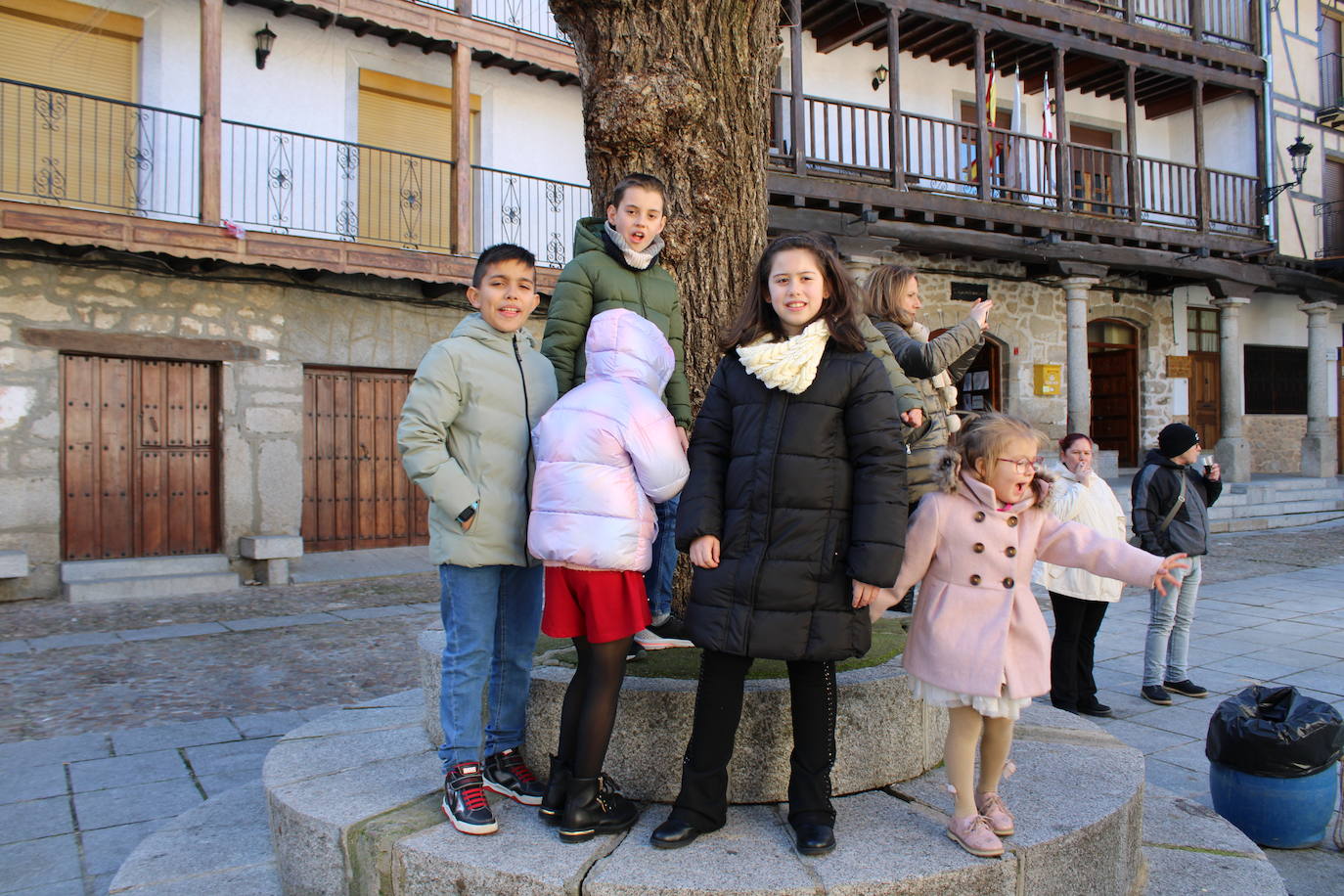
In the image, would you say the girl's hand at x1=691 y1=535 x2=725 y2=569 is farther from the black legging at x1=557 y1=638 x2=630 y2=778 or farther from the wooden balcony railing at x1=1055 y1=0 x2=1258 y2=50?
the wooden balcony railing at x1=1055 y1=0 x2=1258 y2=50

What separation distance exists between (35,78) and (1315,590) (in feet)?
40.8

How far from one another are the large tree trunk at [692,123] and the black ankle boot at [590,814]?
1498mm

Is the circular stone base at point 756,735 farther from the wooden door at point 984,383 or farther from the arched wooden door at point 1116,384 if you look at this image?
the arched wooden door at point 1116,384

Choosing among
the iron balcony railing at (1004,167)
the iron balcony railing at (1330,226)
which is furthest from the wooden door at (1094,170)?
the iron balcony railing at (1330,226)

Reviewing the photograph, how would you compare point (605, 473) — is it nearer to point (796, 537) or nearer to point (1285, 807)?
point (796, 537)

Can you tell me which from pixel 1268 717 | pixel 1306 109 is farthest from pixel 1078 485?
pixel 1306 109

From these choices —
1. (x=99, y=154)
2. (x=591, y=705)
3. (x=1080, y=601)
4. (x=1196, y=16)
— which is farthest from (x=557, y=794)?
(x=1196, y=16)

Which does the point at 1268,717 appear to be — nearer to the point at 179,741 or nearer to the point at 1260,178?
the point at 179,741

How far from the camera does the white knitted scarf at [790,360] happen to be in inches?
90.5

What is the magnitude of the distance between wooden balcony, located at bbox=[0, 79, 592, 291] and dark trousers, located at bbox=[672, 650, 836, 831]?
25.9 ft

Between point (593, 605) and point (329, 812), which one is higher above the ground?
point (593, 605)

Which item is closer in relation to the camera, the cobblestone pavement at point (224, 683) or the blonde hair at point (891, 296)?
the cobblestone pavement at point (224, 683)

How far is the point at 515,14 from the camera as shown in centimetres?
1120

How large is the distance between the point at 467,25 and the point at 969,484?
978cm
